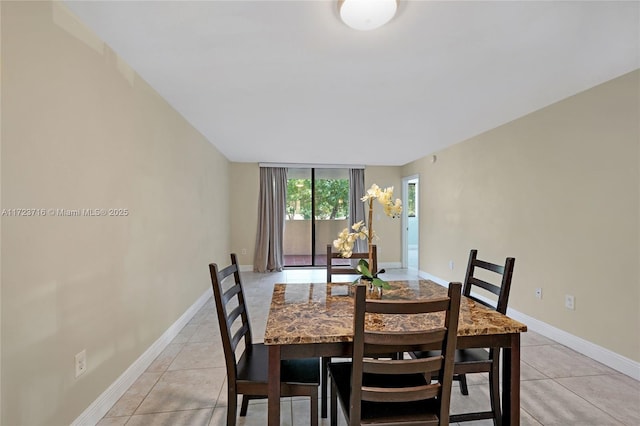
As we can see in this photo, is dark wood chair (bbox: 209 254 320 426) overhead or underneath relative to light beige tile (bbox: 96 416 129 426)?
overhead

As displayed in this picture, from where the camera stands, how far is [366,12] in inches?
58.5

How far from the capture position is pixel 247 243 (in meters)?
6.20

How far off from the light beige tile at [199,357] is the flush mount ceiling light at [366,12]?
2545mm

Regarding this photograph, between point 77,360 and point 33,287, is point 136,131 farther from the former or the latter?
point 77,360

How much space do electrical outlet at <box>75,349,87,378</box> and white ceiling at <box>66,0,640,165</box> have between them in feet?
5.93

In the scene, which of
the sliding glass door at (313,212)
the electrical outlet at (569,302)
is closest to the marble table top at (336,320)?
the electrical outlet at (569,302)

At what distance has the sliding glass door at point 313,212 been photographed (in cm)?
650

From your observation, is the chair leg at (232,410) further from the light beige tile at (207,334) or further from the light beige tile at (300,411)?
the light beige tile at (207,334)

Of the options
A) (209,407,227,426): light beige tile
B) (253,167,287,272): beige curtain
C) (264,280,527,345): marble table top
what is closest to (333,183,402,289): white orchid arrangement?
(264,280,527,345): marble table top

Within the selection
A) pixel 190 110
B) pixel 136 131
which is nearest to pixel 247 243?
pixel 190 110

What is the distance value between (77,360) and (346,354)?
57.8 inches

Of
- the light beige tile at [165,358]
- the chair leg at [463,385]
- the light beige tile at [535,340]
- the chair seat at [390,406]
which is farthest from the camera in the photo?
the light beige tile at [535,340]

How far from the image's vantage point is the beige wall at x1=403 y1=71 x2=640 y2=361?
91.0 inches

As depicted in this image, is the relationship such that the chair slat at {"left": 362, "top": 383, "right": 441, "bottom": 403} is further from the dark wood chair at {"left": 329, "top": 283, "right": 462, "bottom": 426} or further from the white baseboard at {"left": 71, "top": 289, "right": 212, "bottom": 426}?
the white baseboard at {"left": 71, "top": 289, "right": 212, "bottom": 426}
